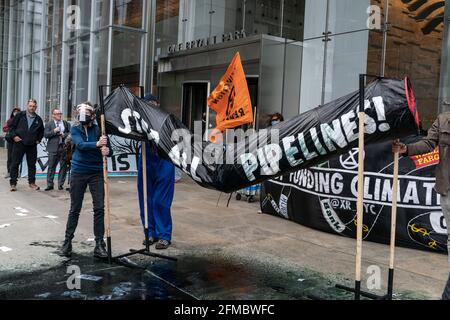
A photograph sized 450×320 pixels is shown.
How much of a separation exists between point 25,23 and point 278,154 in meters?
22.4

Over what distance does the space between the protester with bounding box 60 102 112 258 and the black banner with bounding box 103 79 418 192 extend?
354 millimetres

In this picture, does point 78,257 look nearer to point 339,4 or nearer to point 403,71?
point 403,71

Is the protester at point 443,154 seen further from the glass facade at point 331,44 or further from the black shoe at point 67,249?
the glass facade at point 331,44

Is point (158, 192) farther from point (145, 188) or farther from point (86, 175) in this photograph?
point (86, 175)

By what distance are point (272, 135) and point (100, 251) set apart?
2.64 metres

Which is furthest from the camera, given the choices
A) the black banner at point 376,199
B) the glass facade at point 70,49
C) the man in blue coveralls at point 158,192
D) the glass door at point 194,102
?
the glass door at point 194,102

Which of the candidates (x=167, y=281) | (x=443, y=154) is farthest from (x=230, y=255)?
(x=443, y=154)

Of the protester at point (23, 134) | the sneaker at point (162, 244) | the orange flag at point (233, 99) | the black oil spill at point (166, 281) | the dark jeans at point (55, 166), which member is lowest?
the black oil spill at point (166, 281)

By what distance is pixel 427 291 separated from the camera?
4828mm

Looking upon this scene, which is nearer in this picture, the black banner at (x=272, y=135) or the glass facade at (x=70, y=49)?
the black banner at (x=272, y=135)

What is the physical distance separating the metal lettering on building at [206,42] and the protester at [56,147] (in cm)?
539

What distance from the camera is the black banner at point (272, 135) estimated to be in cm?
419

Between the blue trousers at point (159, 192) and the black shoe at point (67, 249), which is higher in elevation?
the blue trousers at point (159, 192)

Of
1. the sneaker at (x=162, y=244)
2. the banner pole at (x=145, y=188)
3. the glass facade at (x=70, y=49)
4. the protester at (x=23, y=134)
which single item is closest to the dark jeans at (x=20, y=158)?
the protester at (x=23, y=134)
